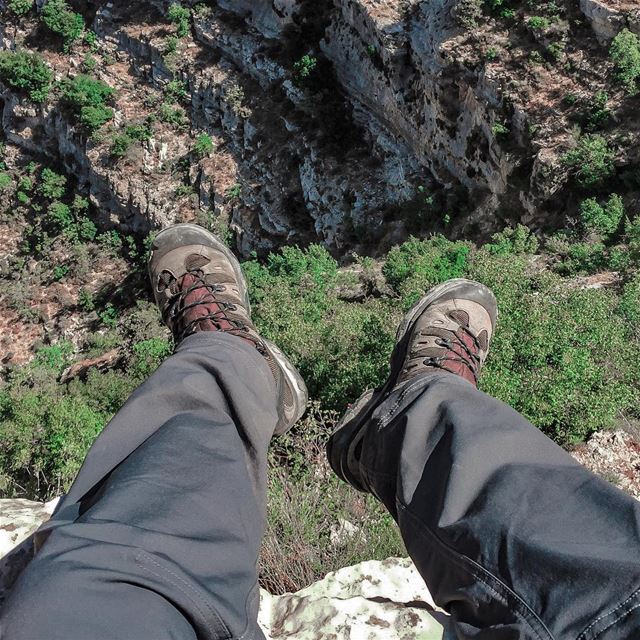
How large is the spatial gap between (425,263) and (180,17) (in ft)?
34.4

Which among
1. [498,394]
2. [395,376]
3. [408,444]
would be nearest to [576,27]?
[498,394]

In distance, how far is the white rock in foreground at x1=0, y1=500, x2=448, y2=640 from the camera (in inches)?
87.0

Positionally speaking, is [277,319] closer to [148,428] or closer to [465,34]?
[148,428]

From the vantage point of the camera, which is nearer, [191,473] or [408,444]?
[191,473]

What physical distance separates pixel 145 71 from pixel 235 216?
15.9ft

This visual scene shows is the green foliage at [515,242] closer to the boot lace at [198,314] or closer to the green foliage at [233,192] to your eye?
the boot lace at [198,314]

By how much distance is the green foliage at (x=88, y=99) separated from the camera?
15211 mm

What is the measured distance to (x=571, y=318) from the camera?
18.5 ft

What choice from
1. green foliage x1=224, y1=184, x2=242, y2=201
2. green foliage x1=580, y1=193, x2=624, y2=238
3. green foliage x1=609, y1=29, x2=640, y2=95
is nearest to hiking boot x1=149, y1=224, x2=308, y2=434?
green foliage x1=580, y1=193, x2=624, y2=238

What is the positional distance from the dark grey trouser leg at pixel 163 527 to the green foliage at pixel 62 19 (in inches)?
654

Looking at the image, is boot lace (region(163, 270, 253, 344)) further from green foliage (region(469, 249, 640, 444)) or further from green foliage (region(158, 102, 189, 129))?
green foliage (region(158, 102, 189, 129))

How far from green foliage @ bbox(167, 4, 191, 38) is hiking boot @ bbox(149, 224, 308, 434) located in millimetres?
13048

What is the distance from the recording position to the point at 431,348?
316 centimetres

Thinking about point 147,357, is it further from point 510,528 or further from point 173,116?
point 510,528
